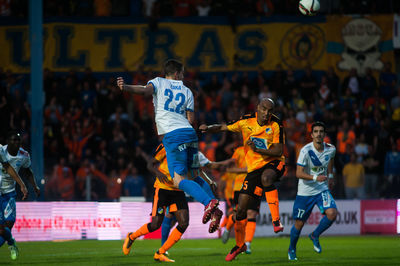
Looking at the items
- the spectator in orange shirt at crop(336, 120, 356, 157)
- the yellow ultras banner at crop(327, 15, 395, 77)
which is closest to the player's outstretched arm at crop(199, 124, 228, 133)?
the spectator in orange shirt at crop(336, 120, 356, 157)

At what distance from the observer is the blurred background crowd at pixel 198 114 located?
2098cm

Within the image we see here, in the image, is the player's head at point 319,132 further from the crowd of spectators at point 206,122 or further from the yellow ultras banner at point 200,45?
the yellow ultras banner at point 200,45

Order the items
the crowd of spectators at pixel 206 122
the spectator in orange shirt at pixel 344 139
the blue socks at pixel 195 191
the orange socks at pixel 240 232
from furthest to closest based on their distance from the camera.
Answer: the spectator in orange shirt at pixel 344 139
the crowd of spectators at pixel 206 122
the orange socks at pixel 240 232
the blue socks at pixel 195 191

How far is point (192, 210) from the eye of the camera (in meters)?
20.2

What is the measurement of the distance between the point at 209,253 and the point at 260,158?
10.4 feet

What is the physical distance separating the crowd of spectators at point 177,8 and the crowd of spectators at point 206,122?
2307 millimetres

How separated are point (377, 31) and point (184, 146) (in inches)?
711

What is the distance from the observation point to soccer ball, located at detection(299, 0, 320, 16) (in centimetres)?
1566

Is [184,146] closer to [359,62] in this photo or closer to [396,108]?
[396,108]

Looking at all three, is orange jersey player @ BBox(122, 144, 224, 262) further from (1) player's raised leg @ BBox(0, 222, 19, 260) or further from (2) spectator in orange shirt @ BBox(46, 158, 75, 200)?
(2) spectator in orange shirt @ BBox(46, 158, 75, 200)

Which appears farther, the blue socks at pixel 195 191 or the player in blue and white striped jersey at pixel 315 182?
the player in blue and white striped jersey at pixel 315 182

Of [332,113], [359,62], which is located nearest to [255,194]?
[332,113]

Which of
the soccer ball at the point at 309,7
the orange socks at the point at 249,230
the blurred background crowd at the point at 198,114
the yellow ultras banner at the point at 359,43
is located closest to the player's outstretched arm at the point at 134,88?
the orange socks at the point at 249,230

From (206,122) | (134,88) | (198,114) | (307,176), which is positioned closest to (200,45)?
(198,114)
